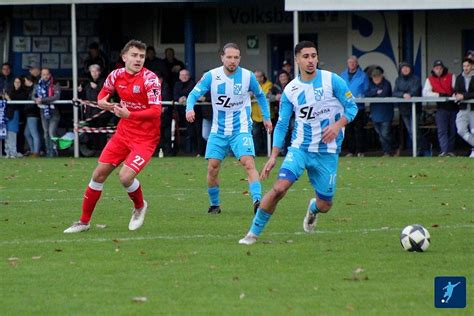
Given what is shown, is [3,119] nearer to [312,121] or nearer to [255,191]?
[255,191]

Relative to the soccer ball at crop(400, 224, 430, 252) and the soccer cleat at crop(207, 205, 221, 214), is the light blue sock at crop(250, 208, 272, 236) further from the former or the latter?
the soccer cleat at crop(207, 205, 221, 214)

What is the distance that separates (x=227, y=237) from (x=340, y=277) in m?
2.95

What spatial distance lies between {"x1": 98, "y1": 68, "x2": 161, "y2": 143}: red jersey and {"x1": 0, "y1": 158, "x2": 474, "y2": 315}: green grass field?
42.2 inches

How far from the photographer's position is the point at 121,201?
57.4 feet

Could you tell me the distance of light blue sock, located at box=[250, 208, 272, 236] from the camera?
39.5 ft

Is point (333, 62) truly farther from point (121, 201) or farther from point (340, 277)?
point (340, 277)

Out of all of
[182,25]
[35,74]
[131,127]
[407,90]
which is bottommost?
[131,127]

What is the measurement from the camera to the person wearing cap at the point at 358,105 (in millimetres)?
27078

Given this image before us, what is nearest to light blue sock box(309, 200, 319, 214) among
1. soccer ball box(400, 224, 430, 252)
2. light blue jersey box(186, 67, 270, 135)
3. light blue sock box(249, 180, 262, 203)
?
soccer ball box(400, 224, 430, 252)

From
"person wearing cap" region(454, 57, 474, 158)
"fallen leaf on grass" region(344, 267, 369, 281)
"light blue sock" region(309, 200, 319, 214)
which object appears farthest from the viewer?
"person wearing cap" region(454, 57, 474, 158)

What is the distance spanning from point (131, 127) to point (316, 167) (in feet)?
7.63

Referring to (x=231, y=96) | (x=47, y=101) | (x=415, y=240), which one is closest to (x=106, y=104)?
(x=231, y=96)

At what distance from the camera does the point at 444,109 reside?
26625mm

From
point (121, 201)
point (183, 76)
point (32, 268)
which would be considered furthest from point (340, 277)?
point (183, 76)
